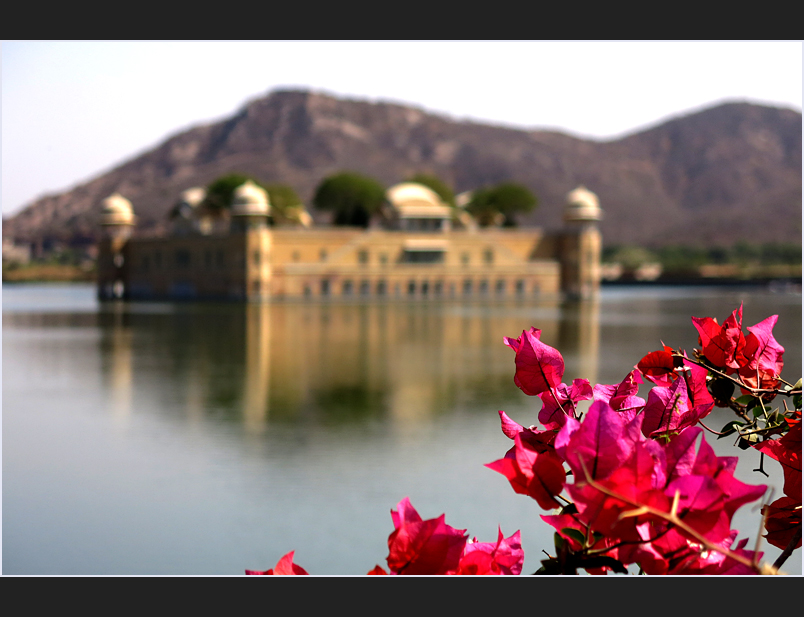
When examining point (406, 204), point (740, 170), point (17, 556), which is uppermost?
point (740, 170)

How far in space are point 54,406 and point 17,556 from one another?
4951 millimetres

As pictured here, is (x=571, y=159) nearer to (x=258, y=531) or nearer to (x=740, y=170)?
(x=740, y=170)

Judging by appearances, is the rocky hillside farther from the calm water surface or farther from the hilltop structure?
the calm water surface

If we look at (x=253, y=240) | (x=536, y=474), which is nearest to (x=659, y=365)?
(x=536, y=474)

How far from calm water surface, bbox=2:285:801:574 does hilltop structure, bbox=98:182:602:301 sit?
1942cm

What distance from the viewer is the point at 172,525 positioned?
4516 millimetres

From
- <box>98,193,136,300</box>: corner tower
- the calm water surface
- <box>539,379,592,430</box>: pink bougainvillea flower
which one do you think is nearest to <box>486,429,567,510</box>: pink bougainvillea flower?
<box>539,379,592,430</box>: pink bougainvillea flower

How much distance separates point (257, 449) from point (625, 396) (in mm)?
5679

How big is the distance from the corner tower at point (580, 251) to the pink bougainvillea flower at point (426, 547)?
37.3 meters

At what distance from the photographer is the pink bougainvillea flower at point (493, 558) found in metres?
0.85

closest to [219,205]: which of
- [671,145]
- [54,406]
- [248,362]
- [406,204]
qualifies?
[406,204]

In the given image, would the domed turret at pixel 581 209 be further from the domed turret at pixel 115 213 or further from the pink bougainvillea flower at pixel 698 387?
the pink bougainvillea flower at pixel 698 387

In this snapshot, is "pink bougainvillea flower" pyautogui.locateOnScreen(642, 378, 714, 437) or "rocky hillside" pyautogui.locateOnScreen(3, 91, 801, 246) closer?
"pink bougainvillea flower" pyautogui.locateOnScreen(642, 378, 714, 437)

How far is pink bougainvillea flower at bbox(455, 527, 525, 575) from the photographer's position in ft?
2.79
